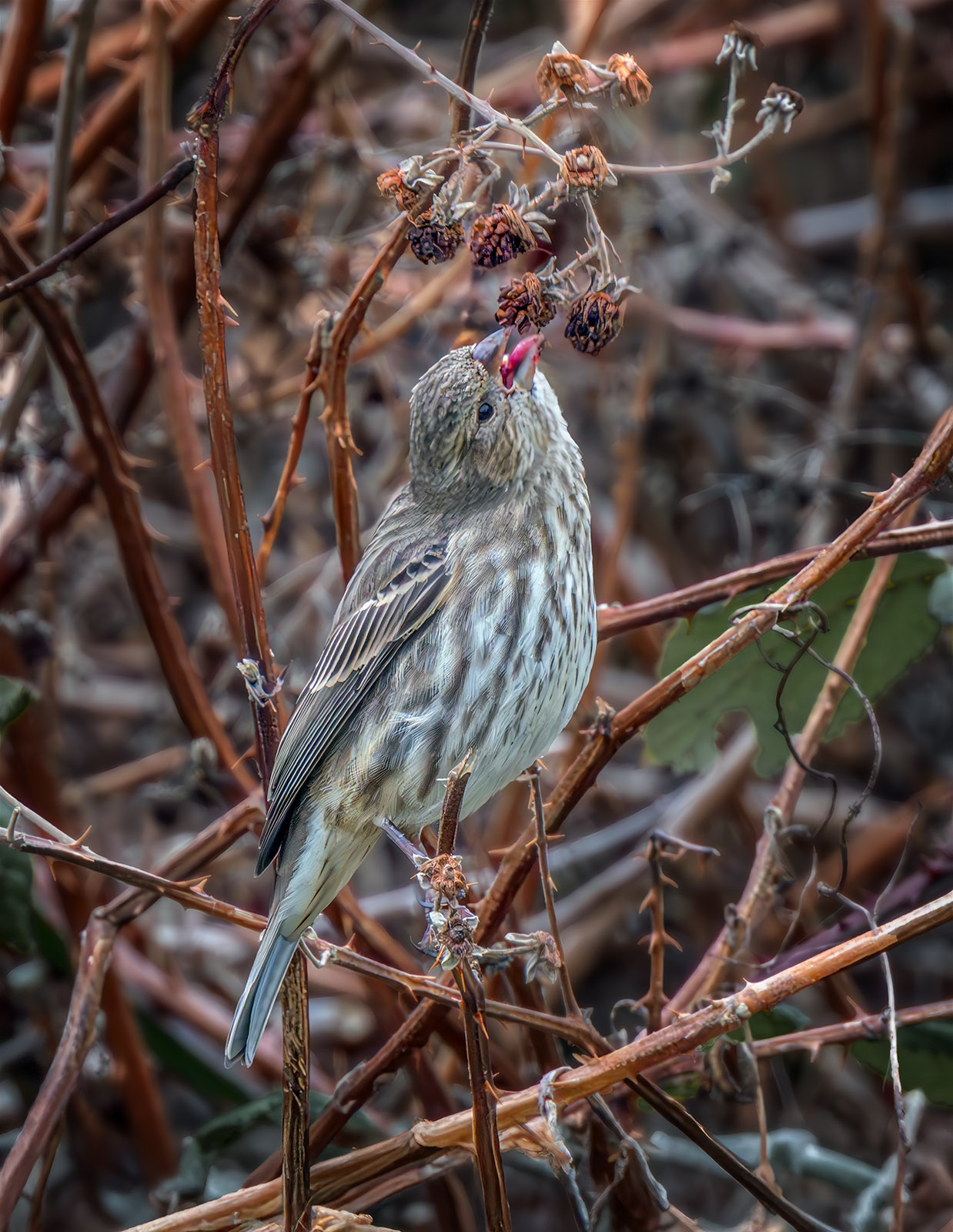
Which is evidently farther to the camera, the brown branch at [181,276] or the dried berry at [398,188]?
the brown branch at [181,276]

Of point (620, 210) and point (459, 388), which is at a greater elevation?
point (620, 210)

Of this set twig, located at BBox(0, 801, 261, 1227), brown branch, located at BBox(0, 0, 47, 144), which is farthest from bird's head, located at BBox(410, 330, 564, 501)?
brown branch, located at BBox(0, 0, 47, 144)

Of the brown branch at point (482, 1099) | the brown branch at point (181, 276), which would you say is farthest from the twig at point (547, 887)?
the brown branch at point (181, 276)

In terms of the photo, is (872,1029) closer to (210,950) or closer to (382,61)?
(210,950)

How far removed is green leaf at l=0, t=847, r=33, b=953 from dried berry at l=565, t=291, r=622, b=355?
1509 millimetres

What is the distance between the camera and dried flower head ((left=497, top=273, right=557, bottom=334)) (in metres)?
1.64

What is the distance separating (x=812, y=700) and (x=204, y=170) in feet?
5.04

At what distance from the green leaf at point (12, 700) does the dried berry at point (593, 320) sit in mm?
1248

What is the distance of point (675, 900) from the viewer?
4.34 metres

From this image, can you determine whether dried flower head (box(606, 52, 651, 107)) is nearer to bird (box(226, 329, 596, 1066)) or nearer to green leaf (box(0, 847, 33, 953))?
bird (box(226, 329, 596, 1066))

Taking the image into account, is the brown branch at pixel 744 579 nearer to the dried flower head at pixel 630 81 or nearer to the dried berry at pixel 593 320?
the dried berry at pixel 593 320

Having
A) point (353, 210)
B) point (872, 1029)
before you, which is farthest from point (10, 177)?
point (872, 1029)

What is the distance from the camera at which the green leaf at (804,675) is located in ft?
7.85

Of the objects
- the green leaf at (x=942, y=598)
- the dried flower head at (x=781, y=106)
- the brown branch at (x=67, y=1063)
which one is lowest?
the brown branch at (x=67, y=1063)
